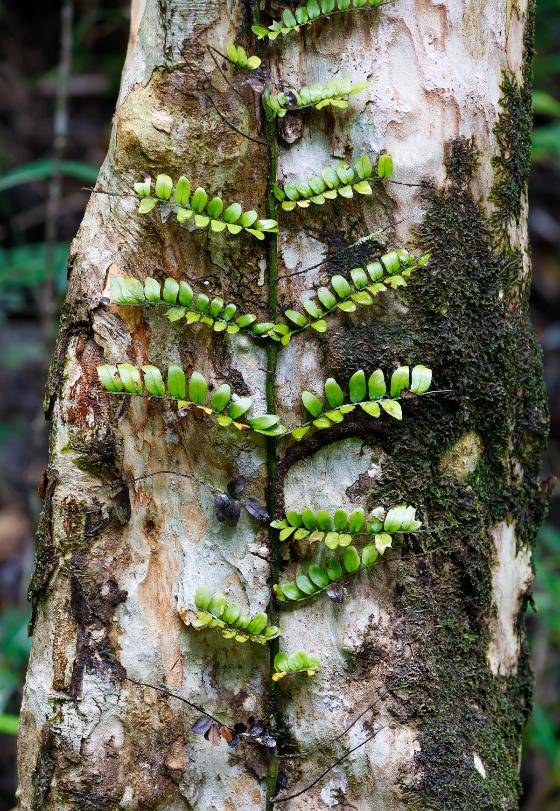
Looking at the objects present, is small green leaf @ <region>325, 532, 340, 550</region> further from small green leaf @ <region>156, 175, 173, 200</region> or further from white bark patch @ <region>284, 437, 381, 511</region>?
small green leaf @ <region>156, 175, 173, 200</region>

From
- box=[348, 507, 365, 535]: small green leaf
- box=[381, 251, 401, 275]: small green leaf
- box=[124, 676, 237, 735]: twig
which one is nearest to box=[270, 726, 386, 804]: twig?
box=[124, 676, 237, 735]: twig

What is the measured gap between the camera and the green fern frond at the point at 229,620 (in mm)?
1370

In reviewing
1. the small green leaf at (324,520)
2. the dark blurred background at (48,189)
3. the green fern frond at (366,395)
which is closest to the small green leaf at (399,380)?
the green fern frond at (366,395)

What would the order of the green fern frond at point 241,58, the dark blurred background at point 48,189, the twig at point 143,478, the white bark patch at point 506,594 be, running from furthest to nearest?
the dark blurred background at point 48,189
the white bark patch at point 506,594
the twig at point 143,478
the green fern frond at point 241,58

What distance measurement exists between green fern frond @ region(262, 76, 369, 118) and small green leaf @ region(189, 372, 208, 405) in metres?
0.48

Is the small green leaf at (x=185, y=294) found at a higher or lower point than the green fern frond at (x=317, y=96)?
lower

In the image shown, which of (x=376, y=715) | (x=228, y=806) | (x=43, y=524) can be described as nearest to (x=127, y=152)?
(x=43, y=524)

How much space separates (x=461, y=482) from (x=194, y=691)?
634 mm

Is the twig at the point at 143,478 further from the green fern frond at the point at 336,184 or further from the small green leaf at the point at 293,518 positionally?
the green fern frond at the point at 336,184

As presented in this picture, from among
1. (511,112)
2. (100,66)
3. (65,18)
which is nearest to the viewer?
(511,112)

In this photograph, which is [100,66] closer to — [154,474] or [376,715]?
[154,474]

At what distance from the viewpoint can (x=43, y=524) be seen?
1.49 meters

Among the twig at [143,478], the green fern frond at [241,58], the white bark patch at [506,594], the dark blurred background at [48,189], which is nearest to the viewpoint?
the green fern frond at [241,58]

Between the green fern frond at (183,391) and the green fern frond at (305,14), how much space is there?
0.60 metres
